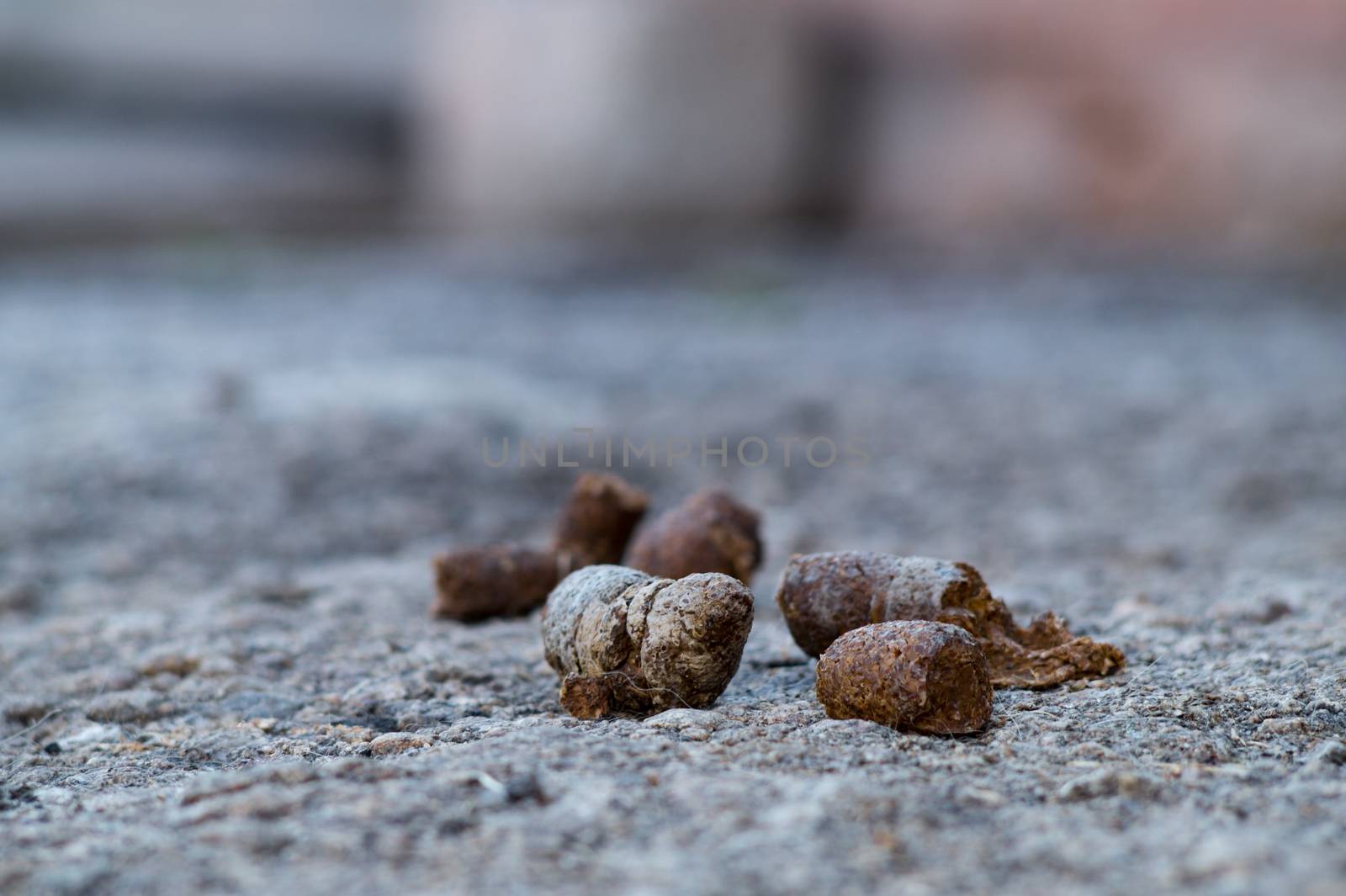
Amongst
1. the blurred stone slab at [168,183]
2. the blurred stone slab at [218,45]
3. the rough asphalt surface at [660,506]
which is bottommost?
the rough asphalt surface at [660,506]

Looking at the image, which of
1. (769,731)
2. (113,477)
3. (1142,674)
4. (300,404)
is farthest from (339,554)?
(1142,674)

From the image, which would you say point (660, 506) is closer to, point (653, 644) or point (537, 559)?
point (537, 559)

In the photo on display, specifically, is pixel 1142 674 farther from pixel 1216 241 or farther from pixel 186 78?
pixel 186 78

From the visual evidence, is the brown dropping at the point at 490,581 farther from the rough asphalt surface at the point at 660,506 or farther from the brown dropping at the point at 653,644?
the brown dropping at the point at 653,644

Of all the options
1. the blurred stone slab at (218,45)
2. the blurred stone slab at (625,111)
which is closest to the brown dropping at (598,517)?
the blurred stone slab at (625,111)

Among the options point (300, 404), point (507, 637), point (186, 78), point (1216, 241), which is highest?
point (186, 78)

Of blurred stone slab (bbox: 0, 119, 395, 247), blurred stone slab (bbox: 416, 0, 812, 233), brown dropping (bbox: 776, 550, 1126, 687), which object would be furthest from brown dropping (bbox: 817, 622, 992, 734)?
blurred stone slab (bbox: 0, 119, 395, 247)

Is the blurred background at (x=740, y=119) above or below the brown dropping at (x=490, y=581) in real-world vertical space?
above

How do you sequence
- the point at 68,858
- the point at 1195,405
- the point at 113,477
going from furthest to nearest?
the point at 1195,405
the point at 113,477
the point at 68,858
